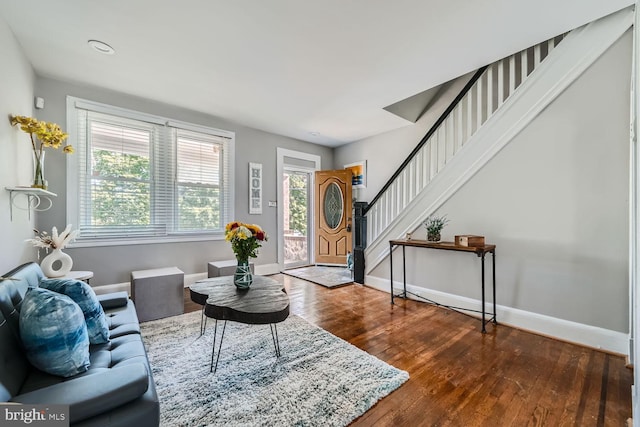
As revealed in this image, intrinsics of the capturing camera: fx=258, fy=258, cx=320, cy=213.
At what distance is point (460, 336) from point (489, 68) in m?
3.02

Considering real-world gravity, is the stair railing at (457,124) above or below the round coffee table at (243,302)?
above

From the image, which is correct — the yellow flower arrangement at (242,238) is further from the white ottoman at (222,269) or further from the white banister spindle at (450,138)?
the white banister spindle at (450,138)

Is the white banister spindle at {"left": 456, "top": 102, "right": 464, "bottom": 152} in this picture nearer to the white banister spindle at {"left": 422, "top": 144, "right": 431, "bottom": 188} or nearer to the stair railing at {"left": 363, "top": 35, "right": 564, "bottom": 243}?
the stair railing at {"left": 363, "top": 35, "right": 564, "bottom": 243}

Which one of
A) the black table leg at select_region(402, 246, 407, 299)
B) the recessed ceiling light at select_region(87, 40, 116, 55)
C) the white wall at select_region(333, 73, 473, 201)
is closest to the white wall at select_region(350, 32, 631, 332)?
the black table leg at select_region(402, 246, 407, 299)

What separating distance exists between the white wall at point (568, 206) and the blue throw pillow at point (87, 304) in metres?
3.52

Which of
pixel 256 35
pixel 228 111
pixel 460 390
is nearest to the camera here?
pixel 460 390

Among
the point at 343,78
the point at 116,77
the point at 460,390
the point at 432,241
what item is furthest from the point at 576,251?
the point at 116,77

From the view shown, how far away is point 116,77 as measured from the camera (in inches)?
120

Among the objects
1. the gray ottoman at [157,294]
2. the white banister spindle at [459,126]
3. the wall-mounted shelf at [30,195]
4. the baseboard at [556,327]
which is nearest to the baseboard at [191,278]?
the gray ottoman at [157,294]

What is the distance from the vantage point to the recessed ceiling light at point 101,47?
95.0 inches

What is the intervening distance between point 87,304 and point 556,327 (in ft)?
12.6

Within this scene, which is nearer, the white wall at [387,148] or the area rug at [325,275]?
the white wall at [387,148]

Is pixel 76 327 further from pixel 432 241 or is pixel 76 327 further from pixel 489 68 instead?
pixel 489 68

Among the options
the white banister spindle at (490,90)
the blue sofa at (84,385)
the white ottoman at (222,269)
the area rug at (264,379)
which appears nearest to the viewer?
the blue sofa at (84,385)
